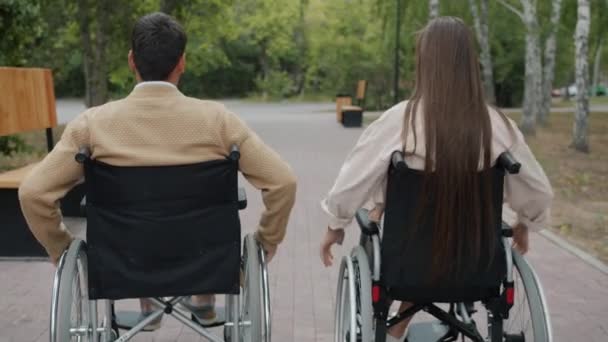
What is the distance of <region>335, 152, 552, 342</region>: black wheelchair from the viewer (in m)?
3.02

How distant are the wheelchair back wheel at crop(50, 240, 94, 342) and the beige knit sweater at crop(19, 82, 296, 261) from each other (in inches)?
6.9

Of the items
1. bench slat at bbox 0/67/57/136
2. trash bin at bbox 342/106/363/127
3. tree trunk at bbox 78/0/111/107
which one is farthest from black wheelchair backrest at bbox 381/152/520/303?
trash bin at bbox 342/106/363/127

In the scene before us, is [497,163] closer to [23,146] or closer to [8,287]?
[8,287]

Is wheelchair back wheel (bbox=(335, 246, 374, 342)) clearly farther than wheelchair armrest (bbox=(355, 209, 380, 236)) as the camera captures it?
No

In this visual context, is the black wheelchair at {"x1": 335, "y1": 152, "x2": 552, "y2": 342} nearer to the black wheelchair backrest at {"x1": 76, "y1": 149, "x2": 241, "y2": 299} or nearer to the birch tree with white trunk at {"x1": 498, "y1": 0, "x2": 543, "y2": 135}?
the black wheelchair backrest at {"x1": 76, "y1": 149, "x2": 241, "y2": 299}

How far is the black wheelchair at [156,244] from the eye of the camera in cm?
311

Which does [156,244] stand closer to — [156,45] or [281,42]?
[156,45]

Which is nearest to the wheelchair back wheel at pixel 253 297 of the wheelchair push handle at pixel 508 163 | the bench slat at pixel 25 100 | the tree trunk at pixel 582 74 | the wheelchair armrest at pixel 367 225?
the wheelchair armrest at pixel 367 225

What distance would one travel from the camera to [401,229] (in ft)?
10.0

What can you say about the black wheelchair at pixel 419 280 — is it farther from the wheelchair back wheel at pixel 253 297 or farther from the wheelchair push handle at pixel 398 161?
the wheelchair back wheel at pixel 253 297

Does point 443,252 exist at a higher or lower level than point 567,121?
higher

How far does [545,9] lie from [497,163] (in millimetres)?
21263

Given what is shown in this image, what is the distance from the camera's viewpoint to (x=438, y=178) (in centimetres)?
299

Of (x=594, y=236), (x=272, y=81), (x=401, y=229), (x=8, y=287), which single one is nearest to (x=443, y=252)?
(x=401, y=229)
